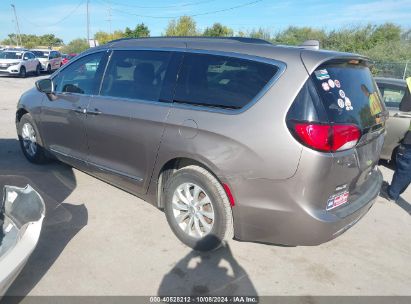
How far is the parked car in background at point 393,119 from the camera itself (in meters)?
5.41

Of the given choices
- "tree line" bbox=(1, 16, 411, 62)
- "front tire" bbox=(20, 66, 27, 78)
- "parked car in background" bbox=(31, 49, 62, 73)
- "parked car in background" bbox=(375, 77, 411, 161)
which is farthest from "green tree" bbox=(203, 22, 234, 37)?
"parked car in background" bbox=(375, 77, 411, 161)

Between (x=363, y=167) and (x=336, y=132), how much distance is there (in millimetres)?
564

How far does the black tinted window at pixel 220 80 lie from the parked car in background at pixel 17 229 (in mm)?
1482

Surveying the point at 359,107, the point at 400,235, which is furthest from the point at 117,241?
the point at 400,235

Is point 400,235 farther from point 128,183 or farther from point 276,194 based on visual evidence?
point 128,183

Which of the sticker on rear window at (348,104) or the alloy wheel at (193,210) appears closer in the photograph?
the sticker on rear window at (348,104)

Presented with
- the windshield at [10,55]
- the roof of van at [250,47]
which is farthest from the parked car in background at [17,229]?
the windshield at [10,55]

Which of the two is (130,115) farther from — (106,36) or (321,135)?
(106,36)

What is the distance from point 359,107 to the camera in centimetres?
277

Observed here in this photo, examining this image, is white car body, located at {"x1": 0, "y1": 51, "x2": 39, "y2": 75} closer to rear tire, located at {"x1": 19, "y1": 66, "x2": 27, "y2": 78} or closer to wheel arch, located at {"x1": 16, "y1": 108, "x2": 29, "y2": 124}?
rear tire, located at {"x1": 19, "y1": 66, "x2": 27, "y2": 78}

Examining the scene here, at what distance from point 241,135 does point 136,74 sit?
4.99 ft

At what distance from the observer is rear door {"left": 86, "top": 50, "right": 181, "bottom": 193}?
10.7 ft

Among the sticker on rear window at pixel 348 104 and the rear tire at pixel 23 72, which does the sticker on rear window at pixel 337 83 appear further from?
the rear tire at pixel 23 72

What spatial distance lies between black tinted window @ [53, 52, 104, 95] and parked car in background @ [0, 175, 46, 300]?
159 centimetres
